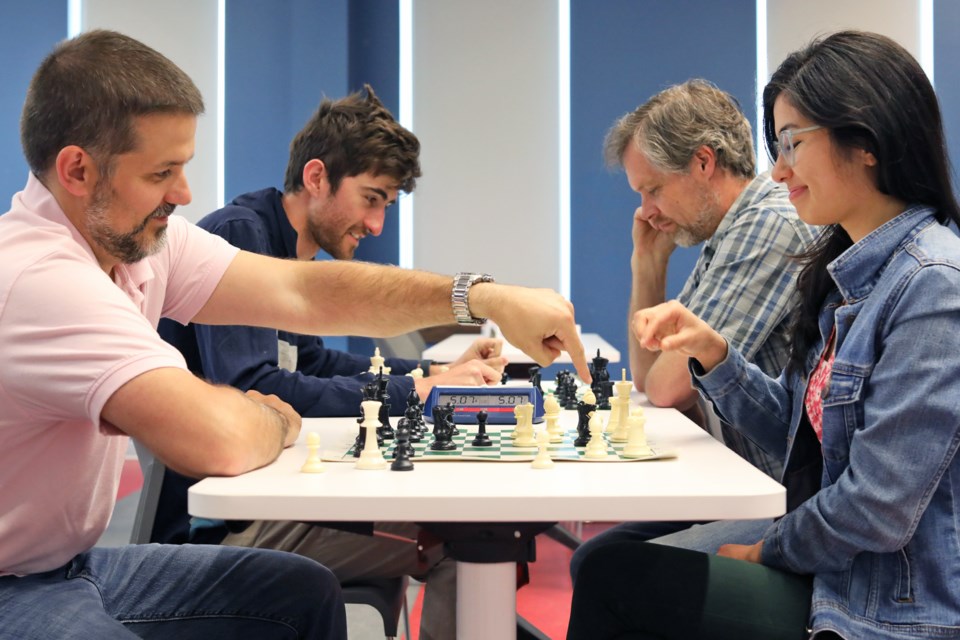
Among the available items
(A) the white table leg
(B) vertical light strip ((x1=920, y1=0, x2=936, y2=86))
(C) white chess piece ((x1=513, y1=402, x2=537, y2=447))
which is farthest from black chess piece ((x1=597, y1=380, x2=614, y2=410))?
(B) vertical light strip ((x1=920, y1=0, x2=936, y2=86))

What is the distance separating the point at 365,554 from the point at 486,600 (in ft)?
2.00

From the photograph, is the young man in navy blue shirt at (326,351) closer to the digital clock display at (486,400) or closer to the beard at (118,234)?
the digital clock display at (486,400)

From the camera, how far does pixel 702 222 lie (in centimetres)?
321

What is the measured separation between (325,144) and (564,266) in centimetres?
480

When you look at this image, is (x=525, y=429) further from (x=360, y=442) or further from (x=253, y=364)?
(x=253, y=364)

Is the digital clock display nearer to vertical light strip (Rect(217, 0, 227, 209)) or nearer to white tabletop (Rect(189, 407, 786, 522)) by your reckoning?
white tabletop (Rect(189, 407, 786, 522))

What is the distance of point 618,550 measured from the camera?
1793 mm

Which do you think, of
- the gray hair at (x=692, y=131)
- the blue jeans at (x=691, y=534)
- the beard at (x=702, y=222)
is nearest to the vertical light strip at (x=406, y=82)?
the beard at (x=702, y=222)

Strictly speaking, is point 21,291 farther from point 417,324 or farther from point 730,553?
point 730,553

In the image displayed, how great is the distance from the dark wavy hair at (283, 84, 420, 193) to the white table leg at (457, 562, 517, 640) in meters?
1.93

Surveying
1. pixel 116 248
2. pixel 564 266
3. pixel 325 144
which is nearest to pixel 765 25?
pixel 564 266

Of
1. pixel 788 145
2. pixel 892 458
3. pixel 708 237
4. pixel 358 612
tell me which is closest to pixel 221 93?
pixel 358 612

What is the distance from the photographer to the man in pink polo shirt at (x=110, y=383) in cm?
148

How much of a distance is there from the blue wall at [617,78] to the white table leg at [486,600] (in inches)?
242
